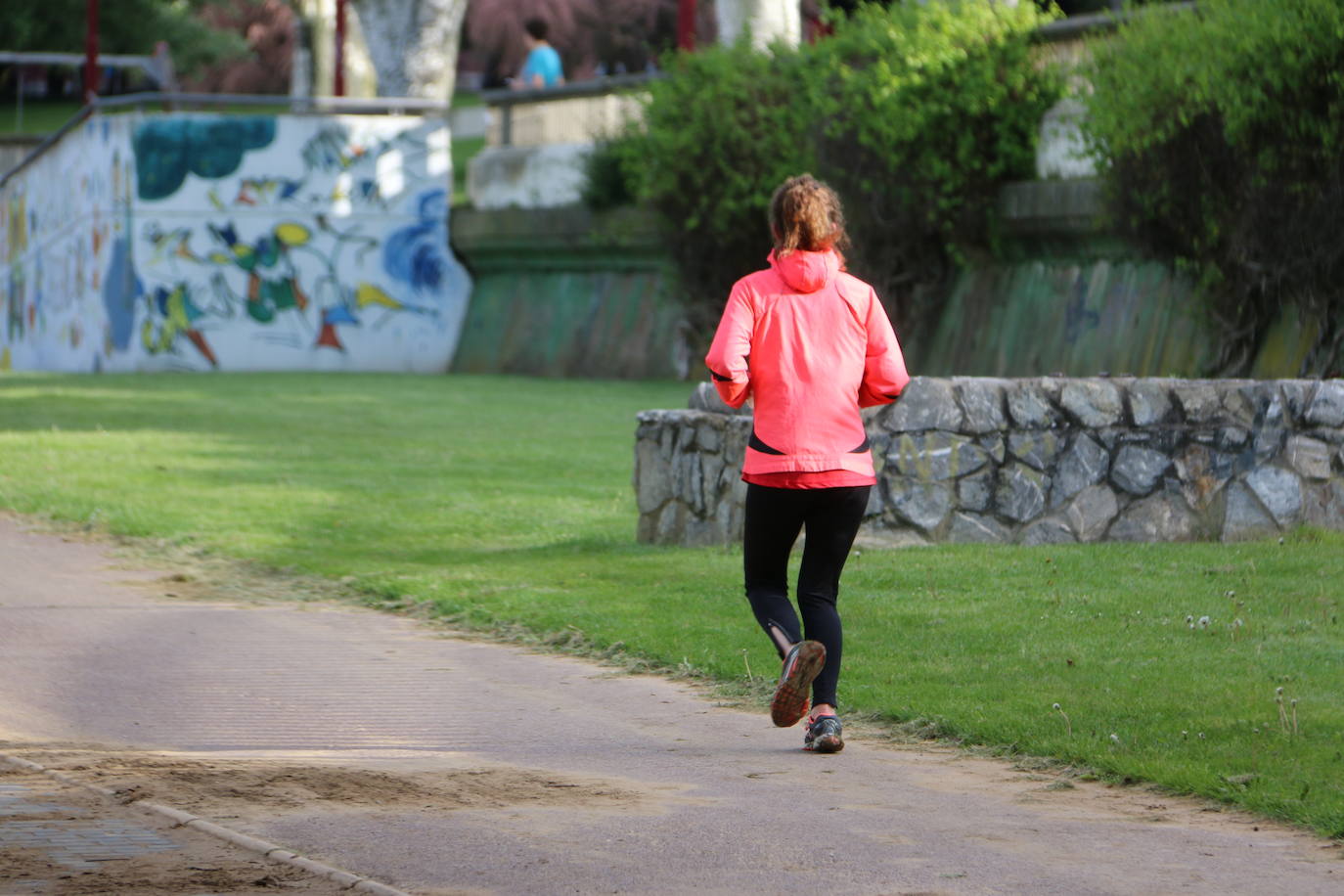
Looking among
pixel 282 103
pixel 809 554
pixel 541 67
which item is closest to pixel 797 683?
pixel 809 554

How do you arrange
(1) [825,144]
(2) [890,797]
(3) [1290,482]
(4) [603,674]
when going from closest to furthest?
1. (2) [890,797]
2. (4) [603,674]
3. (3) [1290,482]
4. (1) [825,144]

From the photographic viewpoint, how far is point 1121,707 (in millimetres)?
6965

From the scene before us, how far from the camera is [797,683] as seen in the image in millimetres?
6410

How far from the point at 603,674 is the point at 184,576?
10.7 feet

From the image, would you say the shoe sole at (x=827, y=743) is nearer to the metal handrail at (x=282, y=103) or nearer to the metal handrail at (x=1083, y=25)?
the metal handrail at (x=1083, y=25)

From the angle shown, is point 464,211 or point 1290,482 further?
point 464,211

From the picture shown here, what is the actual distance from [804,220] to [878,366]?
0.54 meters

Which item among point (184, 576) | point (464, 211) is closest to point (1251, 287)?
point (184, 576)

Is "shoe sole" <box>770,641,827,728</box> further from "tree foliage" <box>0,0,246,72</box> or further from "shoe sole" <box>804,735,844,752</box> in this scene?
"tree foliage" <box>0,0,246,72</box>

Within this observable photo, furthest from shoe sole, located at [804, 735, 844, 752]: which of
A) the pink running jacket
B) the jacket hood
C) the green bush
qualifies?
the green bush

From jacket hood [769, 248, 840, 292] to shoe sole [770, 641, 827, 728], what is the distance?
115cm

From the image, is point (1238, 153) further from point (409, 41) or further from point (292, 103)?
point (409, 41)

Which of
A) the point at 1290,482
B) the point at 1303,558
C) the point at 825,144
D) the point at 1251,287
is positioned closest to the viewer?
the point at 1303,558

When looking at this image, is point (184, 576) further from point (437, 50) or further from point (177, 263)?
point (437, 50)
